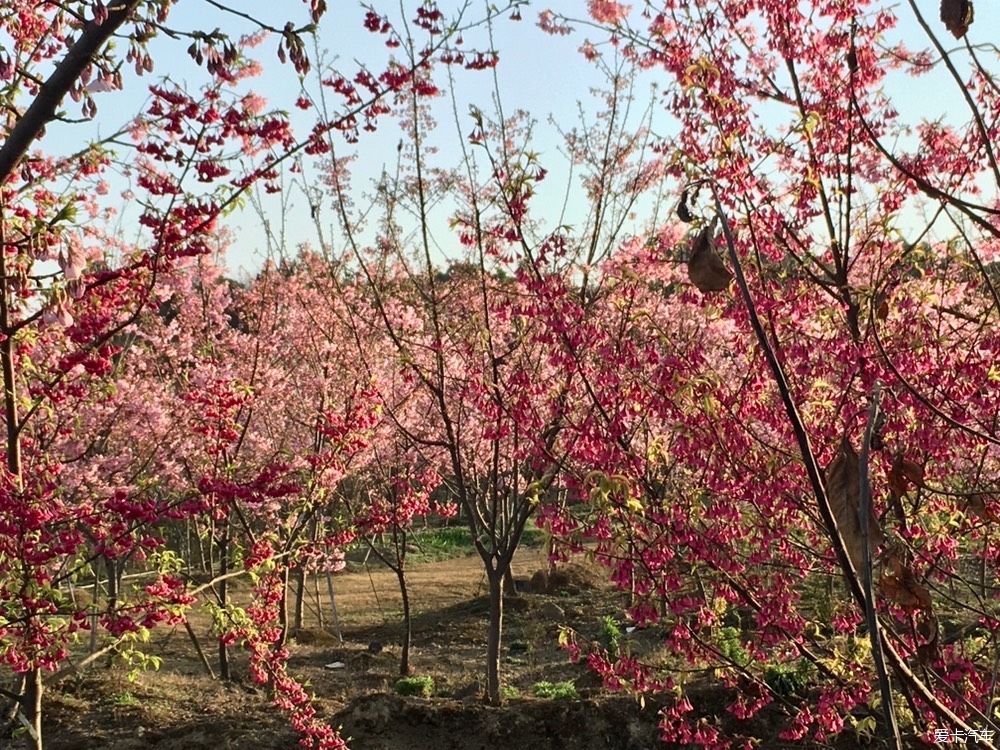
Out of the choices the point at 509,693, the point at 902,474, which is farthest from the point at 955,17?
the point at 509,693

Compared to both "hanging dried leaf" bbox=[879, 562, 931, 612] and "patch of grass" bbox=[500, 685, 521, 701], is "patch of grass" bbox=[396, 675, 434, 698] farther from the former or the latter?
"hanging dried leaf" bbox=[879, 562, 931, 612]

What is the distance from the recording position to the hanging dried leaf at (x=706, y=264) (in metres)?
1.19

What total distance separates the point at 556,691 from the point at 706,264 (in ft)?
27.7

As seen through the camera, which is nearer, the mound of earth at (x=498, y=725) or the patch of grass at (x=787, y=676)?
the mound of earth at (x=498, y=725)

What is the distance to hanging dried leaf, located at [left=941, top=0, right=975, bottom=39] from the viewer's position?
1.39 metres

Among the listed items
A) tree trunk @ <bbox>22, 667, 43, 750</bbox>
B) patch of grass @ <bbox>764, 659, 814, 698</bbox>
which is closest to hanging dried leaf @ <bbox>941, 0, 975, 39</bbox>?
tree trunk @ <bbox>22, 667, 43, 750</bbox>

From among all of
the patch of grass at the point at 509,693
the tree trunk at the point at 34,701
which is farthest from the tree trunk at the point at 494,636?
the tree trunk at the point at 34,701

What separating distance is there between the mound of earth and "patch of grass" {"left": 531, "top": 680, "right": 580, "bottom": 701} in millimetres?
612

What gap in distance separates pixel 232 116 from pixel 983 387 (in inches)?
163

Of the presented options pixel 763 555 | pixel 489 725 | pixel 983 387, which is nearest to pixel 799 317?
pixel 983 387

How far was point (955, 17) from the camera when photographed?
1.39 meters

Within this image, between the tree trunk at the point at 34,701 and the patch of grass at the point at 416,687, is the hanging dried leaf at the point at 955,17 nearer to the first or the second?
the tree trunk at the point at 34,701

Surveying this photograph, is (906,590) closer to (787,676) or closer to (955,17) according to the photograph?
(955,17)

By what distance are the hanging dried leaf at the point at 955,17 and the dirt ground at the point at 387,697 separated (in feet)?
21.3
